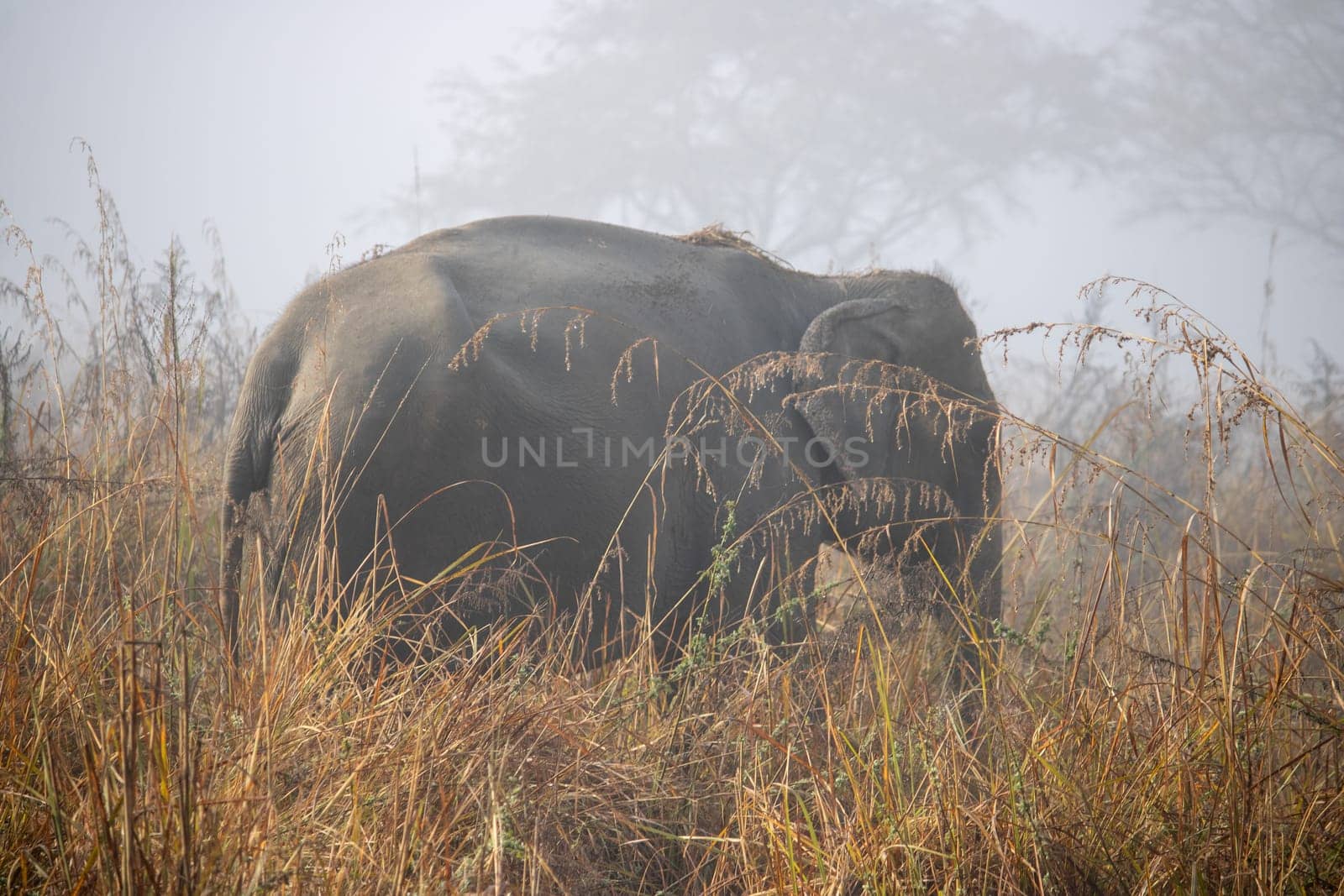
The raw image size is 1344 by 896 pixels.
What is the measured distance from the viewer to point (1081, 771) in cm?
202

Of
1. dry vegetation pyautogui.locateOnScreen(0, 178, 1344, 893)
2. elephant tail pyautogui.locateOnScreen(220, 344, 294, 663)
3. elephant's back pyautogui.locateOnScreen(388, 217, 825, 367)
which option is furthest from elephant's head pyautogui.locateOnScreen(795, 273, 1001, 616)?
elephant tail pyautogui.locateOnScreen(220, 344, 294, 663)

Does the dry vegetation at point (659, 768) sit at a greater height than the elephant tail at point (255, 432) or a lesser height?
lesser

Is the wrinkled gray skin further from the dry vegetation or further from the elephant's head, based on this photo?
the dry vegetation

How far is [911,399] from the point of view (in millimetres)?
4180

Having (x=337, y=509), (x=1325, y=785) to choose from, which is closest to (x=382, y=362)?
(x=337, y=509)

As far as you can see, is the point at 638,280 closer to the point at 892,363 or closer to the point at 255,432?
the point at 892,363

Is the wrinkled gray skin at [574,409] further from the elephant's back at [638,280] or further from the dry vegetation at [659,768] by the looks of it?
the dry vegetation at [659,768]

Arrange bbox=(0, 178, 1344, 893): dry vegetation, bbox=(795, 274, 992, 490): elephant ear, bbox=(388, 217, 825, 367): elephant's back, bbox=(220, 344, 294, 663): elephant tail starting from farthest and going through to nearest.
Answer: bbox=(795, 274, 992, 490): elephant ear, bbox=(388, 217, 825, 367): elephant's back, bbox=(220, 344, 294, 663): elephant tail, bbox=(0, 178, 1344, 893): dry vegetation

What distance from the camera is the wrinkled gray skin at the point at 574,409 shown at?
294cm

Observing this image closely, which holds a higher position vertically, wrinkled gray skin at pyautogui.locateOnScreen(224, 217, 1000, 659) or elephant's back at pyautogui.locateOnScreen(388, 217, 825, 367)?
elephant's back at pyautogui.locateOnScreen(388, 217, 825, 367)

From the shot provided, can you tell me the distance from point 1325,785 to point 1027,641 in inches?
26.4

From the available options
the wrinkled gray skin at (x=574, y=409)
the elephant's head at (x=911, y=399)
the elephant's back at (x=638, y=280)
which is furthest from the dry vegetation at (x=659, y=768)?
the elephant's head at (x=911, y=399)

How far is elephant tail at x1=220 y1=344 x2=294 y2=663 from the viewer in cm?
310

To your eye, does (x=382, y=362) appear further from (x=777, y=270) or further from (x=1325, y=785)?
(x=1325, y=785)
